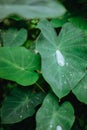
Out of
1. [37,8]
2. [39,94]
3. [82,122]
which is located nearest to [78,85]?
[39,94]

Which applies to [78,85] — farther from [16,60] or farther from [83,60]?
[16,60]

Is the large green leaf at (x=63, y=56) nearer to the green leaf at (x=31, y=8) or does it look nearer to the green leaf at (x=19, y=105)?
the green leaf at (x=19, y=105)

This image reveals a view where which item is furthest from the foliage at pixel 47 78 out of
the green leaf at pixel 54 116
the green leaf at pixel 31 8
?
the green leaf at pixel 31 8

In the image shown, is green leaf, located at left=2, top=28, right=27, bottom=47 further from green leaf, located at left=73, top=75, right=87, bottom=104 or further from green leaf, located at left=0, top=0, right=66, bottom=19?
green leaf, located at left=0, top=0, right=66, bottom=19

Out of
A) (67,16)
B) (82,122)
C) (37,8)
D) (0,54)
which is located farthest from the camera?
(67,16)

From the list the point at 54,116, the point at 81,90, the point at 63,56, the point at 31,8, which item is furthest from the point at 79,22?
the point at 31,8

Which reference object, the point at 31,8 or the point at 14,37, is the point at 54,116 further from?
the point at 31,8

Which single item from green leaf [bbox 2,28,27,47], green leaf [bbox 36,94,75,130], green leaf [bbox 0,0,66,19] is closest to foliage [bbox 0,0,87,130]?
green leaf [bbox 36,94,75,130]
